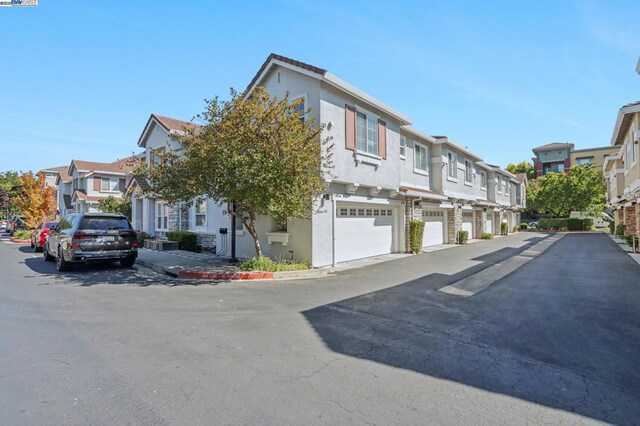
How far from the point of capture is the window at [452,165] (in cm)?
2347

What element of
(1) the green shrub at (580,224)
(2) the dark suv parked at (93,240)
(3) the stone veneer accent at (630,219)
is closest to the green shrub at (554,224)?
(1) the green shrub at (580,224)

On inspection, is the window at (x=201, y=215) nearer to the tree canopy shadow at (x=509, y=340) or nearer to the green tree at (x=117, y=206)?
the green tree at (x=117, y=206)

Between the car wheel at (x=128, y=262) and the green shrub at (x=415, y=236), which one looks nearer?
the car wheel at (x=128, y=262)

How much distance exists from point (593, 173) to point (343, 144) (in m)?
43.1

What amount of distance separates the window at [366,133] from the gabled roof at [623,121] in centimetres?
973

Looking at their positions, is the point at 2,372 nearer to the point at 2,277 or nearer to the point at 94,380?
the point at 94,380

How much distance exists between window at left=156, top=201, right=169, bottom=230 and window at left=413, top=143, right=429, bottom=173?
14.8 m

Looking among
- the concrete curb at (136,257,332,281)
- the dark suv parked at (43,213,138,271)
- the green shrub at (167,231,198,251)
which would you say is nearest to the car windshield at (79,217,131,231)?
the dark suv parked at (43,213,138,271)

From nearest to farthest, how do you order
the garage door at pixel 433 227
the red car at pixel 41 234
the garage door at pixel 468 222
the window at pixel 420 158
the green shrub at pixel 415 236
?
the green shrub at pixel 415 236 → the red car at pixel 41 234 → the window at pixel 420 158 → the garage door at pixel 433 227 → the garage door at pixel 468 222

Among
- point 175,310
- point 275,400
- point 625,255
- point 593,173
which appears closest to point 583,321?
point 275,400

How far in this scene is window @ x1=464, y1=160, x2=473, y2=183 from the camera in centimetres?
2631

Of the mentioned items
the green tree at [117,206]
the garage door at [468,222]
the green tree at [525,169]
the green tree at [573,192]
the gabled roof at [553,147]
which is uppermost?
the gabled roof at [553,147]

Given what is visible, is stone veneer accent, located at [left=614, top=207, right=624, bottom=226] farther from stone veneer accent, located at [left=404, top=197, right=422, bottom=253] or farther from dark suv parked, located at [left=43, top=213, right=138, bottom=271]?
dark suv parked, located at [left=43, top=213, right=138, bottom=271]

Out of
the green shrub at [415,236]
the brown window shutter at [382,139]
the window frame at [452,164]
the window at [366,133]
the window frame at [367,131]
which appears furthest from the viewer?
the window frame at [452,164]
